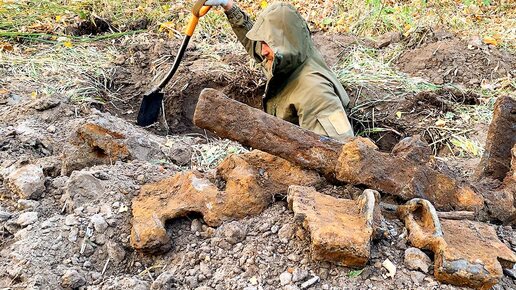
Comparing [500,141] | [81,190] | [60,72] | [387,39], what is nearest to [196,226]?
[81,190]

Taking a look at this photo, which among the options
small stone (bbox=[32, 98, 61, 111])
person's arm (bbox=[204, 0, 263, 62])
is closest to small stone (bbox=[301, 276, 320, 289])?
small stone (bbox=[32, 98, 61, 111])

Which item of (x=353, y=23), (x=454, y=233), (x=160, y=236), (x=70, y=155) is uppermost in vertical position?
(x=454, y=233)

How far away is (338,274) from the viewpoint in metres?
1.79

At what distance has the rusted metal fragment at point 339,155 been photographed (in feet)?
6.77

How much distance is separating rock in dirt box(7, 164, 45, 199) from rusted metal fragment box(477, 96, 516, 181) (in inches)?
80.4

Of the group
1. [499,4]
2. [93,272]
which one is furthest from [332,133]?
[499,4]

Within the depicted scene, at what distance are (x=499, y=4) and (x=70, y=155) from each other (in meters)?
6.53

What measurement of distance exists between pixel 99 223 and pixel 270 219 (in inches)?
26.3

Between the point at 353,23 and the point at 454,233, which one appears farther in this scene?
the point at 353,23

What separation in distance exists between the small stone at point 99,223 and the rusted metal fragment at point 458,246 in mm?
1148

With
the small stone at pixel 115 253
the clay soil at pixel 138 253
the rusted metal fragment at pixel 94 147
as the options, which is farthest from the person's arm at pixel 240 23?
the small stone at pixel 115 253

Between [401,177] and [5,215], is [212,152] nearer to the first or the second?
[5,215]

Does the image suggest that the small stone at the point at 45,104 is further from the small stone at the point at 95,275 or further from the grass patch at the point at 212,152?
the small stone at the point at 95,275

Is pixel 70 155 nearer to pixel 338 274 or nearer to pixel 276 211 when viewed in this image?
pixel 276 211
